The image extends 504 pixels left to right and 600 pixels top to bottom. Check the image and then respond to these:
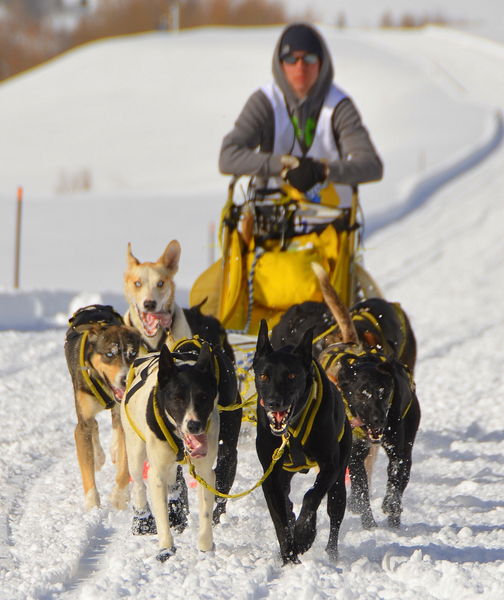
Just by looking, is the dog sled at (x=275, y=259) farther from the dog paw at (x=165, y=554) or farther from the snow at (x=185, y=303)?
the dog paw at (x=165, y=554)

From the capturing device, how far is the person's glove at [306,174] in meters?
5.44

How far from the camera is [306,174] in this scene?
5438 mm

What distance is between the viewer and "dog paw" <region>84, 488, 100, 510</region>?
471 cm

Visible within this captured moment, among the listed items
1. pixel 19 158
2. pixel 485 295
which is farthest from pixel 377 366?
Answer: pixel 19 158

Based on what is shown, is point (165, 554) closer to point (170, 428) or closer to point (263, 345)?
point (170, 428)

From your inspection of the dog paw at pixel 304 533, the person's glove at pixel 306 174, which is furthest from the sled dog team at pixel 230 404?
the person's glove at pixel 306 174

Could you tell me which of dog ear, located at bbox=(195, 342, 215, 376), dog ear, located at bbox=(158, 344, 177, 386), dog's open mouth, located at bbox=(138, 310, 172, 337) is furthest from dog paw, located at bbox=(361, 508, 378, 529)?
dog's open mouth, located at bbox=(138, 310, 172, 337)

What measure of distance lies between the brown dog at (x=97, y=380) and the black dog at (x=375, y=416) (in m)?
0.95

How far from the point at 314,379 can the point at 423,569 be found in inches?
31.1

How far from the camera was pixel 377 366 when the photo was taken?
4.52 meters

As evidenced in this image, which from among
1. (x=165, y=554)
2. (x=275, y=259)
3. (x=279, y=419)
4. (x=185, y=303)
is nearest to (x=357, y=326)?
(x=275, y=259)

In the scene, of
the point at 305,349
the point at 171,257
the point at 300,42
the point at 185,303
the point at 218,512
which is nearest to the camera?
the point at 305,349

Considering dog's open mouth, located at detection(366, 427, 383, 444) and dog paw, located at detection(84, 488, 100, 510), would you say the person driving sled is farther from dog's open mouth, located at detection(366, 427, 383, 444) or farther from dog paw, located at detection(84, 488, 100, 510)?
dog paw, located at detection(84, 488, 100, 510)

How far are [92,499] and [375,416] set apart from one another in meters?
1.33
